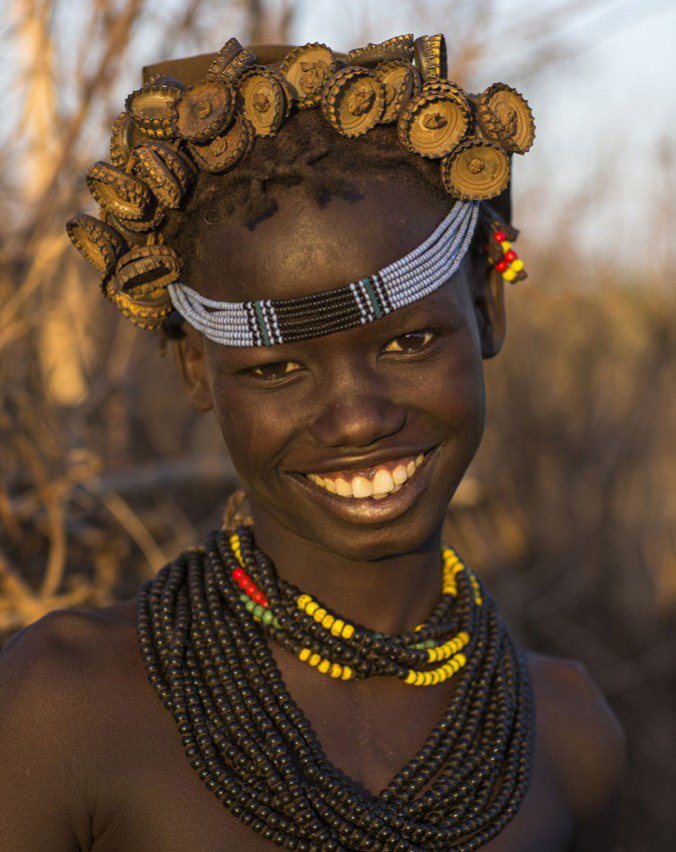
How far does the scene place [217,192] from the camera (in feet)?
6.28

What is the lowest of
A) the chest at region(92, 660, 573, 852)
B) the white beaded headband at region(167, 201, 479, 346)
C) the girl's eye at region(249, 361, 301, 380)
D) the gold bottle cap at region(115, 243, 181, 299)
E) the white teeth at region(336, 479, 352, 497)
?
the chest at region(92, 660, 573, 852)

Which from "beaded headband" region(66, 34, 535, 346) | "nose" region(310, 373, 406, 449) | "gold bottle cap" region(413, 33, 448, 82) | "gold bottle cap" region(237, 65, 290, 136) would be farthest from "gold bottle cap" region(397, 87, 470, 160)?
"nose" region(310, 373, 406, 449)

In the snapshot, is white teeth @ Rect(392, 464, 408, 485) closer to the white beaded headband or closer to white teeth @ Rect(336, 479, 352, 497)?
white teeth @ Rect(336, 479, 352, 497)

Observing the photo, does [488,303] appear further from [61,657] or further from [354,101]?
[61,657]

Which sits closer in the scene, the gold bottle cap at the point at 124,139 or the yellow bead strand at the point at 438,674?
the gold bottle cap at the point at 124,139

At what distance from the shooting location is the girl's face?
6.01 feet

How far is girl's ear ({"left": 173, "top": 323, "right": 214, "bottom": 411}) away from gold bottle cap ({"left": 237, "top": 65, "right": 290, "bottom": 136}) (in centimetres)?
47

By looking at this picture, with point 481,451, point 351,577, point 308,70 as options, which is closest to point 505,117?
point 308,70

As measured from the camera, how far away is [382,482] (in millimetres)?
1911

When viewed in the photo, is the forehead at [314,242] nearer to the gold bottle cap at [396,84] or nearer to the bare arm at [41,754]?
the gold bottle cap at [396,84]

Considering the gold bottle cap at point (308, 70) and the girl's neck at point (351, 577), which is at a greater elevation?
the gold bottle cap at point (308, 70)

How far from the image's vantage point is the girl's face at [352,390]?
1.83 metres

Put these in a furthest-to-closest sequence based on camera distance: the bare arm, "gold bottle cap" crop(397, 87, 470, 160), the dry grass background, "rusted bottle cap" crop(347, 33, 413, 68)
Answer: the dry grass background, "rusted bottle cap" crop(347, 33, 413, 68), "gold bottle cap" crop(397, 87, 470, 160), the bare arm

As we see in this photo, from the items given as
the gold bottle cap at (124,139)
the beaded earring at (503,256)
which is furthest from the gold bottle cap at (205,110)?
the beaded earring at (503,256)
